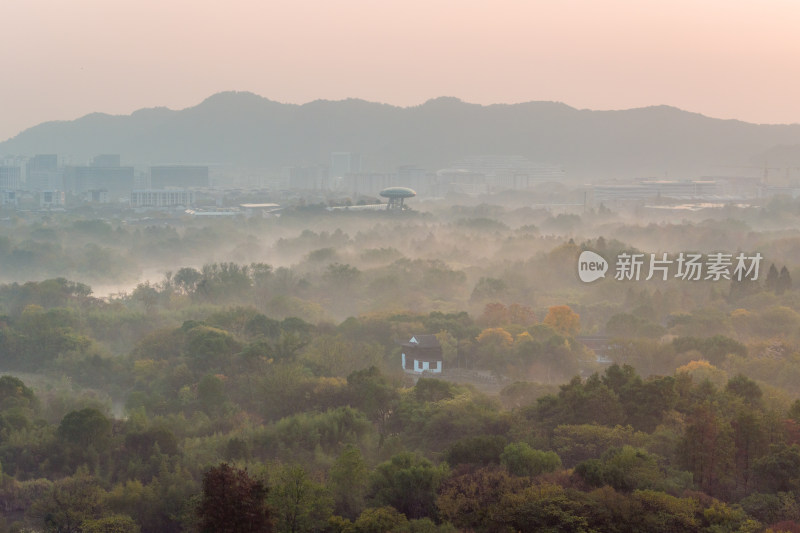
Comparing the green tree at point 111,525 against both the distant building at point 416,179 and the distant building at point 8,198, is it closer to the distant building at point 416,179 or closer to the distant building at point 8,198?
the distant building at point 8,198

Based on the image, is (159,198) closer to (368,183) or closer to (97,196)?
(97,196)

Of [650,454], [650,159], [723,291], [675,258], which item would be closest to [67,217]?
[675,258]

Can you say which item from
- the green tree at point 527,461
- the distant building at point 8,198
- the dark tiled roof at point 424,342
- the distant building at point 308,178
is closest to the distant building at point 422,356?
the dark tiled roof at point 424,342

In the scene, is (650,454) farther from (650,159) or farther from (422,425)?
(650,159)

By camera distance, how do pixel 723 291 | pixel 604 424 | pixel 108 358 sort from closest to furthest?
1. pixel 604 424
2. pixel 108 358
3. pixel 723 291

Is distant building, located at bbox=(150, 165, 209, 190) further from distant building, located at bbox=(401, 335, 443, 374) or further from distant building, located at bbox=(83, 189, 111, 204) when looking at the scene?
distant building, located at bbox=(401, 335, 443, 374)

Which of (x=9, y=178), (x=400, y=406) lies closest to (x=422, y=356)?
(x=400, y=406)

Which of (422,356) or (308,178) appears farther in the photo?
(308,178)
